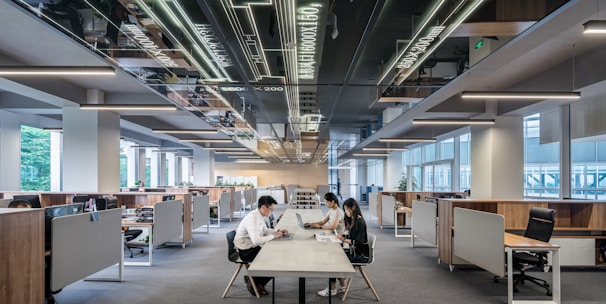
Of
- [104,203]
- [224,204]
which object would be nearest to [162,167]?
[224,204]

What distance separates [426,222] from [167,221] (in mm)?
5258

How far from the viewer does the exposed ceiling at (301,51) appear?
149 inches

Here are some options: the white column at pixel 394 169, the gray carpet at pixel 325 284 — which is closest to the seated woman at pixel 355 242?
the gray carpet at pixel 325 284

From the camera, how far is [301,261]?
3.21 metres

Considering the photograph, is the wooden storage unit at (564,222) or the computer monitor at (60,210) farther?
the wooden storage unit at (564,222)

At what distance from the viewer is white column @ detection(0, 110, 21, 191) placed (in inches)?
411

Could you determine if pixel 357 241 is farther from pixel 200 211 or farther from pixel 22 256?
pixel 200 211

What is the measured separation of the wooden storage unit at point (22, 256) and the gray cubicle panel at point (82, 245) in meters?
0.30

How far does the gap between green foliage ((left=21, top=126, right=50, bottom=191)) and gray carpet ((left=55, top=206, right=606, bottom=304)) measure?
29.2 ft

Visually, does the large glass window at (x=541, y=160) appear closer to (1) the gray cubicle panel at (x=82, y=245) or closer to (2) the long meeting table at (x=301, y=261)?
(2) the long meeting table at (x=301, y=261)

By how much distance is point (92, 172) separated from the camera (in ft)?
28.9

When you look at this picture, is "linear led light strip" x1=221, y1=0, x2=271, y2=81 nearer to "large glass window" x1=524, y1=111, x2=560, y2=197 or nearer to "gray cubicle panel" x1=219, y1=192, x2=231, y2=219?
"gray cubicle panel" x1=219, y1=192, x2=231, y2=219

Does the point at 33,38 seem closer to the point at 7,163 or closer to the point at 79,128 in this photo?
the point at 79,128

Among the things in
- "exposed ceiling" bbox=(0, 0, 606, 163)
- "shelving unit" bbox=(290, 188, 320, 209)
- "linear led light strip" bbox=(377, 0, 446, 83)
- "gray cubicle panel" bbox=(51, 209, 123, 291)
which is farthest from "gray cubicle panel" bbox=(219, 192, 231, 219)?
"linear led light strip" bbox=(377, 0, 446, 83)
